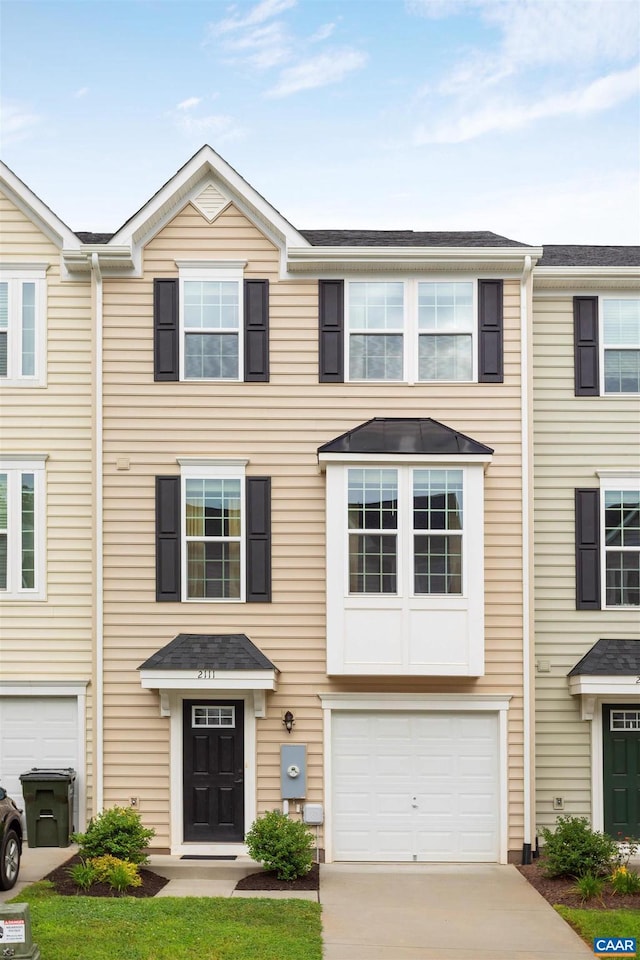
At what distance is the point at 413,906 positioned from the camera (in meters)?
10.7

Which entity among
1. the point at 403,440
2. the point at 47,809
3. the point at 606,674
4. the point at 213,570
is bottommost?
the point at 47,809

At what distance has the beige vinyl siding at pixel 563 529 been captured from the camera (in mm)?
13453

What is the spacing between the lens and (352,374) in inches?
528

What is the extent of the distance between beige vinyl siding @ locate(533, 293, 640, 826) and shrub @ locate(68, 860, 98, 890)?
616 centimetres

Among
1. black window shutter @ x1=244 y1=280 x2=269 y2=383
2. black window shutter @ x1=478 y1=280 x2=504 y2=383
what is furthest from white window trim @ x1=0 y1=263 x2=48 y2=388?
black window shutter @ x1=478 y1=280 x2=504 y2=383

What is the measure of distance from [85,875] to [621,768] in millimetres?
7401

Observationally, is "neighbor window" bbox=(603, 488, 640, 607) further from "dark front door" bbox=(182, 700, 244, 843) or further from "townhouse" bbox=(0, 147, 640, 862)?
"dark front door" bbox=(182, 700, 244, 843)

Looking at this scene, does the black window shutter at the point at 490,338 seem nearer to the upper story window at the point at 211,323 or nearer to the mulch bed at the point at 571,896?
the upper story window at the point at 211,323

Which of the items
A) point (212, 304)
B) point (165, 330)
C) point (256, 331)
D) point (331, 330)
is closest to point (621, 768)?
point (331, 330)

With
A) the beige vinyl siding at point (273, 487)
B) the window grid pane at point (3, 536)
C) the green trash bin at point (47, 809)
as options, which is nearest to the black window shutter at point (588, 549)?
the beige vinyl siding at point (273, 487)

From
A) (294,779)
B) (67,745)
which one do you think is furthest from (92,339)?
(294,779)

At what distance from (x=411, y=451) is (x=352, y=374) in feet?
4.95

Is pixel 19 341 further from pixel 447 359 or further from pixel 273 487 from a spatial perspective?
pixel 447 359

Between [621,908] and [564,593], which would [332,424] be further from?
[621,908]
